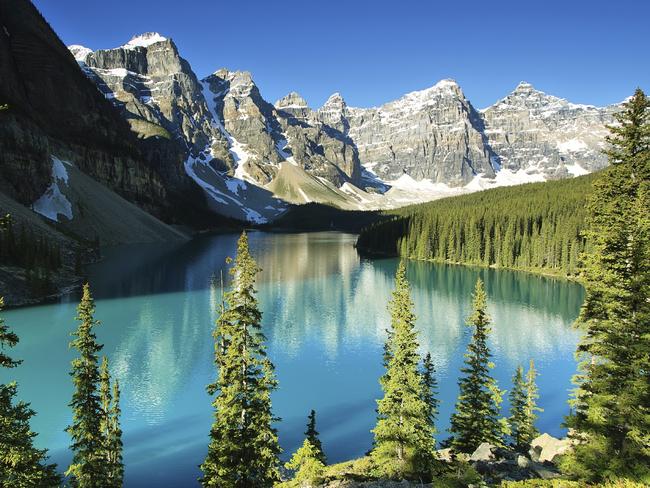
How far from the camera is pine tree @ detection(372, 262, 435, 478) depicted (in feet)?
60.1

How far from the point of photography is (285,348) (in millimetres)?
47719

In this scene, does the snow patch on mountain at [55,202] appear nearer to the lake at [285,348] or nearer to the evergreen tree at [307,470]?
the lake at [285,348]

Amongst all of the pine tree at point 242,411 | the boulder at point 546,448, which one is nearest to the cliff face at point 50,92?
the pine tree at point 242,411

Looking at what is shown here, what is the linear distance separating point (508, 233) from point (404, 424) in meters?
106

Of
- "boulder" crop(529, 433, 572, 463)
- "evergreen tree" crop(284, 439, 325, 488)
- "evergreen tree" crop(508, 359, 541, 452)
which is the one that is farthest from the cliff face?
"boulder" crop(529, 433, 572, 463)

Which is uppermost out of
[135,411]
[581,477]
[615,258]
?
[615,258]

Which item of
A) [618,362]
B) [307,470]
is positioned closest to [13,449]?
[307,470]

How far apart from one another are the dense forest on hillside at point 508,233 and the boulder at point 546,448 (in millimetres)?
83028

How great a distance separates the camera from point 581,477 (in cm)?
1302

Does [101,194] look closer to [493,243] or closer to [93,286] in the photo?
[93,286]

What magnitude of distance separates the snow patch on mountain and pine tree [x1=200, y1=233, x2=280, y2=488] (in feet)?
390

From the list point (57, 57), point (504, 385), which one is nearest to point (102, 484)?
point (504, 385)

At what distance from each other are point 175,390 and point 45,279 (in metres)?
42.2

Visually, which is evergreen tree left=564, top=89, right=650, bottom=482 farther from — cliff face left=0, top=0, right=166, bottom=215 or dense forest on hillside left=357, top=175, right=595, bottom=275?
cliff face left=0, top=0, right=166, bottom=215
